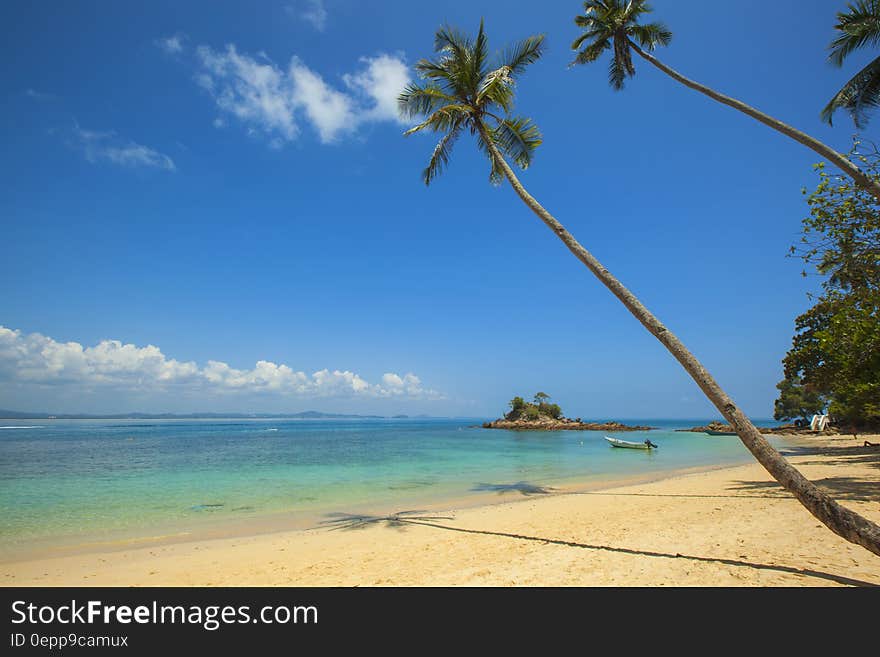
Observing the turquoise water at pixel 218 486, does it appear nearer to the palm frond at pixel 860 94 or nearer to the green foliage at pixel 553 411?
the palm frond at pixel 860 94

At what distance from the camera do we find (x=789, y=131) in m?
9.99

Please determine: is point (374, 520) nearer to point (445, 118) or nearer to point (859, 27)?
point (445, 118)

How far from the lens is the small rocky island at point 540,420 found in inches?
3164

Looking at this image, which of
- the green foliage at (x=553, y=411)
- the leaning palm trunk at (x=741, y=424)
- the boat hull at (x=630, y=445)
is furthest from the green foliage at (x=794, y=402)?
the leaning palm trunk at (x=741, y=424)

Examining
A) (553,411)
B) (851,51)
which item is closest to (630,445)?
(851,51)

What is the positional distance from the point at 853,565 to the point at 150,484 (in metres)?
22.5

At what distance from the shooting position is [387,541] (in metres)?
8.70

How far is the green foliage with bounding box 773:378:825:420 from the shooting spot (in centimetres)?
6373

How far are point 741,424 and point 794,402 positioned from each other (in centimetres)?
8069

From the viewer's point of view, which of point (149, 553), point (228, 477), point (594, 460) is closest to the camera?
point (149, 553)

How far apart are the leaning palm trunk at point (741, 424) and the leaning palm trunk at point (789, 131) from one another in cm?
575

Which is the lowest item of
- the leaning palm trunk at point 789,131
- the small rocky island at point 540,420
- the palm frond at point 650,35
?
the small rocky island at point 540,420
